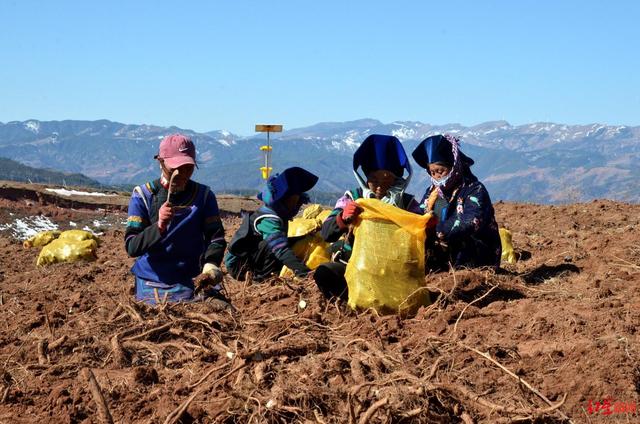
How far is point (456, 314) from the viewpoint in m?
4.34

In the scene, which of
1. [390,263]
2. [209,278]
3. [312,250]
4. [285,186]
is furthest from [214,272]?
[312,250]

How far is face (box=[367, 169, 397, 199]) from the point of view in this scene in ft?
16.5

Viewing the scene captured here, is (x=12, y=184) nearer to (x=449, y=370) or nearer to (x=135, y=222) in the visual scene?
(x=135, y=222)

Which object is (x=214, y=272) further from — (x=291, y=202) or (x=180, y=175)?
(x=291, y=202)

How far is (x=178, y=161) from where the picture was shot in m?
4.48

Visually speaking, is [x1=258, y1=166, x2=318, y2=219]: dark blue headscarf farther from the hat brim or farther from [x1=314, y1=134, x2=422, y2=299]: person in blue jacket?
the hat brim

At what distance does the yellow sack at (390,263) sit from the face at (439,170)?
0.91m

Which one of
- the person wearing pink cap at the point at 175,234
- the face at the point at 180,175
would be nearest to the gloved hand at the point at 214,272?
the person wearing pink cap at the point at 175,234

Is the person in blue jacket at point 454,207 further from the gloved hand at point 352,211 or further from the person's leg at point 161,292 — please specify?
the person's leg at point 161,292

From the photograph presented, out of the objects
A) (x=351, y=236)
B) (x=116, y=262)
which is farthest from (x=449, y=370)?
(x=116, y=262)

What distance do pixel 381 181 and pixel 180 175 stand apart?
51.5 inches

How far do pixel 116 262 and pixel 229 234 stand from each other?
2.73 metres

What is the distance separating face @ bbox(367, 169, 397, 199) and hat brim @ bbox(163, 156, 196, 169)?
121 centimetres

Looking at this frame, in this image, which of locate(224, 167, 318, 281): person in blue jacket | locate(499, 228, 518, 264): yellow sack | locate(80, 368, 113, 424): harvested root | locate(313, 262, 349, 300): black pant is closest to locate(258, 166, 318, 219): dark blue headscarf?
locate(224, 167, 318, 281): person in blue jacket
